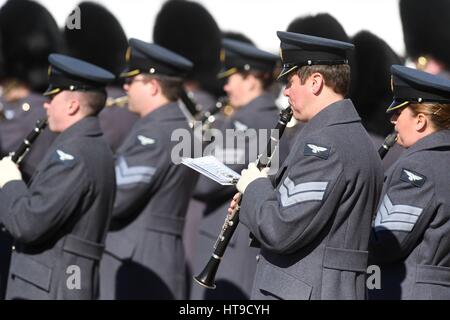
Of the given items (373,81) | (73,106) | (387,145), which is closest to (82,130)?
(73,106)

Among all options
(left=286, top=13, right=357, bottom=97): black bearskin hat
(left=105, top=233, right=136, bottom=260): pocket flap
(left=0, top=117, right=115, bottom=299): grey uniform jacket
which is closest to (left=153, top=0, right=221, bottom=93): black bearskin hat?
(left=286, top=13, right=357, bottom=97): black bearskin hat

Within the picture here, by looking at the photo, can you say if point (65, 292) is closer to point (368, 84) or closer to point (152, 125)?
point (152, 125)

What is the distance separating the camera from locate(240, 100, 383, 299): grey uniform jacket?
4.75 metres

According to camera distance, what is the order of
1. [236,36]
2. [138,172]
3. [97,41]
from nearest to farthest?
[138,172]
[97,41]
[236,36]

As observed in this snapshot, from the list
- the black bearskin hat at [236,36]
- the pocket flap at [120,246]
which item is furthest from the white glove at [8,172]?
the black bearskin hat at [236,36]

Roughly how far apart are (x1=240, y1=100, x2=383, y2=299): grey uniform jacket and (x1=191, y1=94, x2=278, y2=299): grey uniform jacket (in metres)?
2.56

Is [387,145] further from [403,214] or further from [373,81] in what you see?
[373,81]

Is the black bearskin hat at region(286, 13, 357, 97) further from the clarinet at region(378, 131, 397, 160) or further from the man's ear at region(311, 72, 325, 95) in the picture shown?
the man's ear at region(311, 72, 325, 95)

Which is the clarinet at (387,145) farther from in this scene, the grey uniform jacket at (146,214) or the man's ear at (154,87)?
the man's ear at (154,87)

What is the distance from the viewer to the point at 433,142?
5336 millimetres

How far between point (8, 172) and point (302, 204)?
6.16ft

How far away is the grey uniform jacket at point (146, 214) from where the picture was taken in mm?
7043

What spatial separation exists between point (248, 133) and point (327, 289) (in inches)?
118

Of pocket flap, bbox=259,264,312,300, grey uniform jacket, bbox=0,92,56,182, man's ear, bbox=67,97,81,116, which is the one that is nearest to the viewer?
pocket flap, bbox=259,264,312,300
